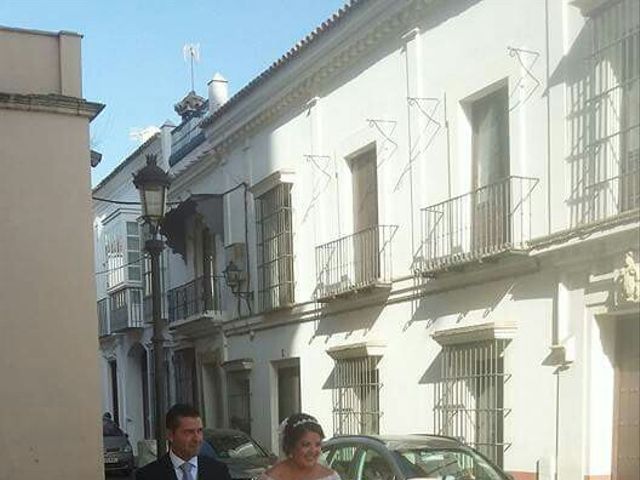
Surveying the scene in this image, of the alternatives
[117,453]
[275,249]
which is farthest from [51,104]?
[117,453]

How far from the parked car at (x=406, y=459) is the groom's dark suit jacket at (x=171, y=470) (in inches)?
80.8

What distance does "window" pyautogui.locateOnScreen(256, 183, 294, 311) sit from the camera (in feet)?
19.9

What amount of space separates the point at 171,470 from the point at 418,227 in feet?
12.7

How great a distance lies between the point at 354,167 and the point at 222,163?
1762mm

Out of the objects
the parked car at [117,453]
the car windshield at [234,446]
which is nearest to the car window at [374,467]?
the car windshield at [234,446]

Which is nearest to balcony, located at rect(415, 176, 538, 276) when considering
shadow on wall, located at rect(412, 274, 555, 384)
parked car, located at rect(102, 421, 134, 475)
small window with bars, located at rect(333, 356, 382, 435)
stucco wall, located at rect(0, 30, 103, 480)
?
shadow on wall, located at rect(412, 274, 555, 384)

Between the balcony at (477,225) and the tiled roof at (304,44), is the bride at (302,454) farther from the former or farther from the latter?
the tiled roof at (304,44)

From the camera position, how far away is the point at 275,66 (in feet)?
20.9

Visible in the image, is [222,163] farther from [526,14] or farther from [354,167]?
[526,14]

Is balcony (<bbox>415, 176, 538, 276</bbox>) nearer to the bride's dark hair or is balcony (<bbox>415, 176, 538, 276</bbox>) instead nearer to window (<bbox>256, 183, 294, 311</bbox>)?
window (<bbox>256, 183, 294, 311</bbox>)

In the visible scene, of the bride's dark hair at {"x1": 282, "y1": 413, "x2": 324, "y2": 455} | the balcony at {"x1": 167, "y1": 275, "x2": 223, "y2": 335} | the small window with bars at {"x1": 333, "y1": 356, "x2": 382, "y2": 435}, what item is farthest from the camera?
the balcony at {"x1": 167, "y1": 275, "x2": 223, "y2": 335}

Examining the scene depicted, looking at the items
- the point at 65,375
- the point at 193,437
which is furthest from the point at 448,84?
the point at 193,437

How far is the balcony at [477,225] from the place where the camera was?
5.15 metres

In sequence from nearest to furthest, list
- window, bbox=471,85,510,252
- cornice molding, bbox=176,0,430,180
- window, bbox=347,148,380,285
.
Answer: window, bbox=471,85,510,252 → window, bbox=347,148,380,285 → cornice molding, bbox=176,0,430,180
